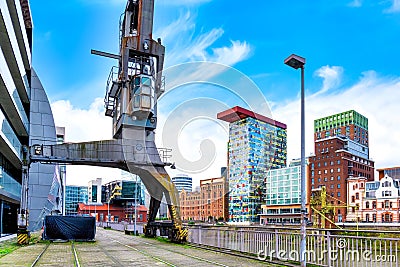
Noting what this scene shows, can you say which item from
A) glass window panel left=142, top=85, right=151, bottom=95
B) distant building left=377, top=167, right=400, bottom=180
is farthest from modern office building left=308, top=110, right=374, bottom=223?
glass window panel left=142, top=85, right=151, bottom=95

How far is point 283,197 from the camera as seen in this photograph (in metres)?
112

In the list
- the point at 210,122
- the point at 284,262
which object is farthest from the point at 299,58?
the point at 284,262

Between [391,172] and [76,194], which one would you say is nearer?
[391,172]

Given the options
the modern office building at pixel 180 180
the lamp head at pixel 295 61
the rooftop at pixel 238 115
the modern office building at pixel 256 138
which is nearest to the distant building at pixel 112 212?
the modern office building at pixel 180 180

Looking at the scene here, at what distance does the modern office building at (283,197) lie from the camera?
351ft

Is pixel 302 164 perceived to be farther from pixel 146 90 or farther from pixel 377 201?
pixel 377 201

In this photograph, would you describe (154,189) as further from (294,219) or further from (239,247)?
(294,219)

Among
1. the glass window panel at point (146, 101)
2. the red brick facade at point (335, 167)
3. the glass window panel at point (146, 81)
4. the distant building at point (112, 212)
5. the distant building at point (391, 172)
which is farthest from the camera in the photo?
the distant building at point (112, 212)

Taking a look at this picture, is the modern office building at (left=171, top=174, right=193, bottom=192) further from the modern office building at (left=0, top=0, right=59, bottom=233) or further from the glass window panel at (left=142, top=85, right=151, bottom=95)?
the modern office building at (left=0, top=0, right=59, bottom=233)

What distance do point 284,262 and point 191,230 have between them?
12471mm

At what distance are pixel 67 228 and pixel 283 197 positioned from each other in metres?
87.8

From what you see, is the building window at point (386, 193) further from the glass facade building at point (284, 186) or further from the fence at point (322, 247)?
the fence at point (322, 247)

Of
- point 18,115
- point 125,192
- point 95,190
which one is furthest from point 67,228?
point 95,190

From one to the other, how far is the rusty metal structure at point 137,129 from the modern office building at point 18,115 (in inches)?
123
